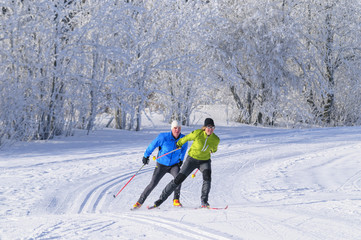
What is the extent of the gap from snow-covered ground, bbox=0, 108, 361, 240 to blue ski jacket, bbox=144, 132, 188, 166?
2.40ft

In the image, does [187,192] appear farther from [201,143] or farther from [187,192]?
[201,143]

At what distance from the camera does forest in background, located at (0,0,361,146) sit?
1269 centimetres

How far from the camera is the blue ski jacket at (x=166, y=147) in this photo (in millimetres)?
6566

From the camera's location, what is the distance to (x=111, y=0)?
13.3 metres

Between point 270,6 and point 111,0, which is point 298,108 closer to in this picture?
point 270,6

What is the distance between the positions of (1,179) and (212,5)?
16429 mm

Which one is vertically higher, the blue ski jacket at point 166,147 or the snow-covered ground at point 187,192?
the blue ski jacket at point 166,147

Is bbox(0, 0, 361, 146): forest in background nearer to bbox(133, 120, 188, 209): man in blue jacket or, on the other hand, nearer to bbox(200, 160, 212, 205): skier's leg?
bbox(133, 120, 188, 209): man in blue jacket

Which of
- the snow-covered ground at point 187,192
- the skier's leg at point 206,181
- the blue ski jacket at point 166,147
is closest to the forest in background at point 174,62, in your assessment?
the snow-covered ground at point 187,192

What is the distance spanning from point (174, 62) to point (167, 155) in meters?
11.2

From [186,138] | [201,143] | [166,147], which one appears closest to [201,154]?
[201,143]

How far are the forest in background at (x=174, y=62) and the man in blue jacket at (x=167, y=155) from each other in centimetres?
651

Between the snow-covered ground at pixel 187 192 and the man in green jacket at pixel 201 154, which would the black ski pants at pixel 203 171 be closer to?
the man in green jacket at pixel 201 154

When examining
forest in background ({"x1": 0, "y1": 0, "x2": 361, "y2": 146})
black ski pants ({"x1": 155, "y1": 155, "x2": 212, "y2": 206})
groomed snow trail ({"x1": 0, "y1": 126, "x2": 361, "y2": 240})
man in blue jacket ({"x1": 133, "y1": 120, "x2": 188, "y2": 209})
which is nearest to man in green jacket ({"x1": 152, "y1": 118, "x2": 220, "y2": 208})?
black ski pants ({"x1": 155, "y1": 155, "x2": 212, "y2": 206})
